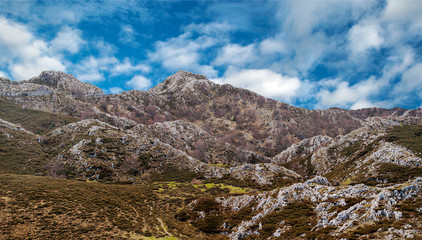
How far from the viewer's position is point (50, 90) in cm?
19325

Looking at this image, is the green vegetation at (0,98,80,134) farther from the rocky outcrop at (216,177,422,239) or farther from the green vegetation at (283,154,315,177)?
the green vegetation at (283,154,315,177)

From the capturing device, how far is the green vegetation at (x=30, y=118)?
12925cm

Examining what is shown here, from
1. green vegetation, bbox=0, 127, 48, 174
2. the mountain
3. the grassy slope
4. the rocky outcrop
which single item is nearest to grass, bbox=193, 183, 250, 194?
the mountain

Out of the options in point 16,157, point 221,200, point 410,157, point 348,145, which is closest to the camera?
Result: point 221,200

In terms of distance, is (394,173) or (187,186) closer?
(394,173)

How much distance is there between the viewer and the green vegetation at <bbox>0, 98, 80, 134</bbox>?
129250mm

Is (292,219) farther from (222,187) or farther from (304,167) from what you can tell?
(304,167)

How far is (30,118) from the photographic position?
13938cm

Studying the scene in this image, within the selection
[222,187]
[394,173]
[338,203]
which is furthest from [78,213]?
[394,173]

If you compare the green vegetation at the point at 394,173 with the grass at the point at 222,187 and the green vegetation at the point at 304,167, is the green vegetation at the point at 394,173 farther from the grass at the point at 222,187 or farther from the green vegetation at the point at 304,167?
the grass at the point at 222,187

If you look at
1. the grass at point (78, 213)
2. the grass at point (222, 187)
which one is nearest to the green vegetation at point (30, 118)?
the grass at point (78, 213)

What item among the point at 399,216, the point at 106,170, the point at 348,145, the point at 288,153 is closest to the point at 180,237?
the point at 399,216

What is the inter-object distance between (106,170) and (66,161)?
63.9 ft

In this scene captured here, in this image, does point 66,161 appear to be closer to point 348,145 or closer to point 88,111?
point 88,111
